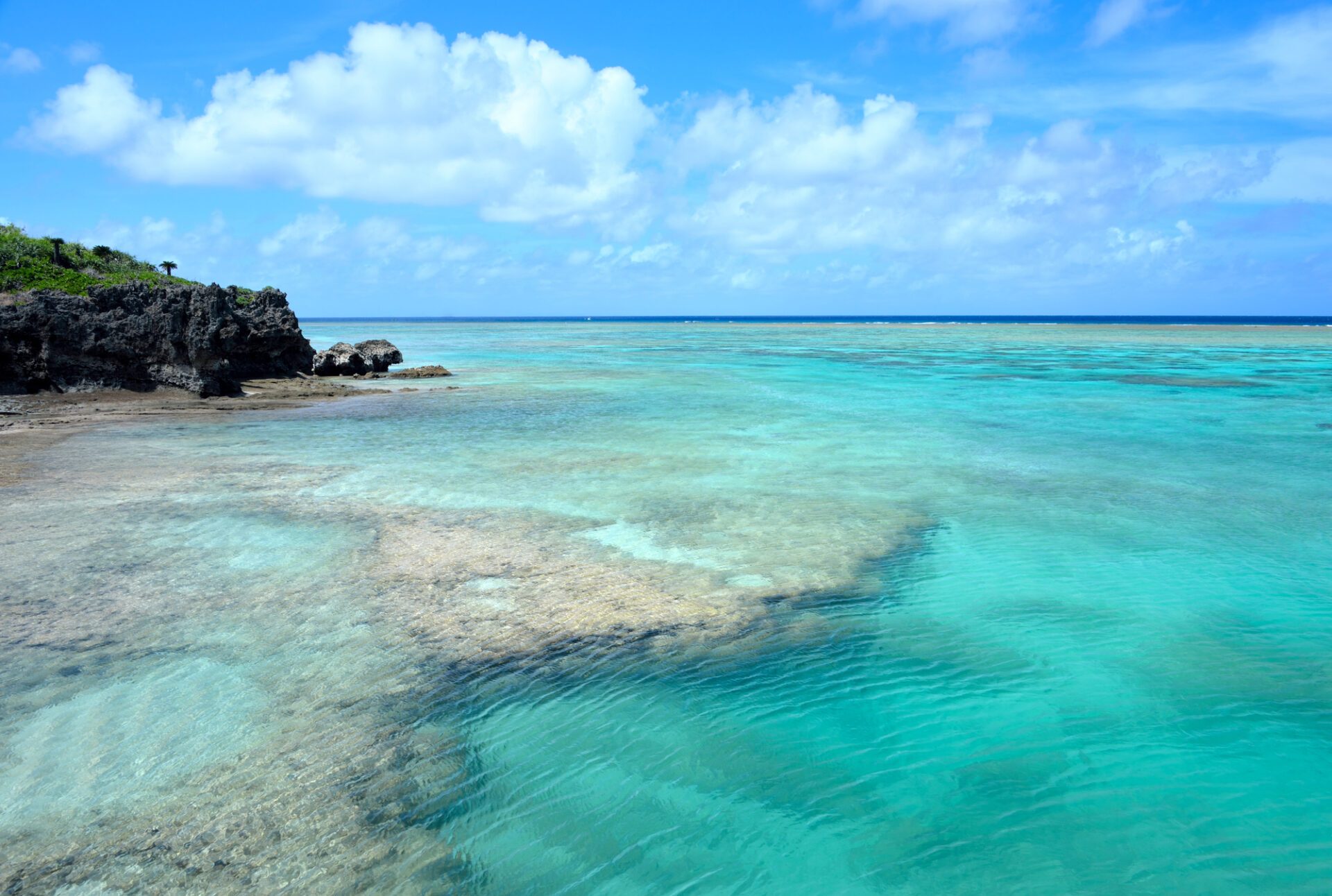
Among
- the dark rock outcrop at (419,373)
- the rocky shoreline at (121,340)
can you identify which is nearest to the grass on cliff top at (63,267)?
the rocky shoreline at (121,340)

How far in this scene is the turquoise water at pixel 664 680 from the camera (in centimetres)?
376

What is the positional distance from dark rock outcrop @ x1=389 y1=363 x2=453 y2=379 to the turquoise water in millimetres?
17532

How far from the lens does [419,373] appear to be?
96.1 ft

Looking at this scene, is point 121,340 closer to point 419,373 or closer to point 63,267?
point 63,267

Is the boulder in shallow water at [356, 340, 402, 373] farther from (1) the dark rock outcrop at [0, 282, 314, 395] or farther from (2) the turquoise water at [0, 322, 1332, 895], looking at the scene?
(2) the turquoise water at [0, 322, 1332, 895]

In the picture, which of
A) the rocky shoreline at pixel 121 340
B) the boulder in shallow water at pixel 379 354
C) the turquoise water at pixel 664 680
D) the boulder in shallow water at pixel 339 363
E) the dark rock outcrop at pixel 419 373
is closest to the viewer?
the turquoise water at pixel 664 680

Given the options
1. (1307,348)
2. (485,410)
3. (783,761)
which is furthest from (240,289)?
(1307,348)

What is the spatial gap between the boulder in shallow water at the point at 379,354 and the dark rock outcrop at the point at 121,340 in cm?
843

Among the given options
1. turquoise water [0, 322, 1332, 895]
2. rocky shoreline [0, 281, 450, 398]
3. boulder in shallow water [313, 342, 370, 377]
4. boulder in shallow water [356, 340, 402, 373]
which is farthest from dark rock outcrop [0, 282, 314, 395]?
turquoise water [0, 322, 1332, 895]

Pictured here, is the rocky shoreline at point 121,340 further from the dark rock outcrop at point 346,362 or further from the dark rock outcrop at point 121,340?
the dark rock outcrop at point 346,362

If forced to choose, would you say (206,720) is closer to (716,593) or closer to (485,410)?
(716,593)

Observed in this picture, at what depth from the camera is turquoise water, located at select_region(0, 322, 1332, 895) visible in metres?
3.76

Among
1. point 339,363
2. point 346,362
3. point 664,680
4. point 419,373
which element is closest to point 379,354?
point 346,362

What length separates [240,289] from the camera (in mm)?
30094
